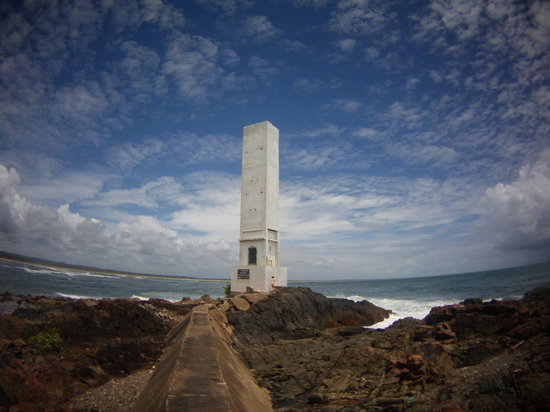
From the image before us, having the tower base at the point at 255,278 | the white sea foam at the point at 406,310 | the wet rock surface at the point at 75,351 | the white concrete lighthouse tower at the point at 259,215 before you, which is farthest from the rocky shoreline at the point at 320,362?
the white sea foam at the point at 406,310

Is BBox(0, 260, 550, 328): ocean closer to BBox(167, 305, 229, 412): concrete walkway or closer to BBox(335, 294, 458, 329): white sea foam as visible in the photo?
BBox(335, 294, 458, 329): white sea foam

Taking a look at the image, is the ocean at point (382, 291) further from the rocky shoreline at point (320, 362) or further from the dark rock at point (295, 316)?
the rocky shoreline at point (320, 362)

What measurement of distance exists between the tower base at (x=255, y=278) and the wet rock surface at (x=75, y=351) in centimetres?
964

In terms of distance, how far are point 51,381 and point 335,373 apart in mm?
7174

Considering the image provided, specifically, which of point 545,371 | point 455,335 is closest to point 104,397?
point 545,371

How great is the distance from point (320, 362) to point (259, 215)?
A: 15.5m

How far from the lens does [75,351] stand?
8.61 metres

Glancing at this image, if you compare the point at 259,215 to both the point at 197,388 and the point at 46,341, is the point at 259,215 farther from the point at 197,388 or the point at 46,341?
the point at 197,388

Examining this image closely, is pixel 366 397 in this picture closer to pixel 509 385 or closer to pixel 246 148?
pixel 509 385

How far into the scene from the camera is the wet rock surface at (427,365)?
6191mm

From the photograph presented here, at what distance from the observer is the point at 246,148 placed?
27.2 m

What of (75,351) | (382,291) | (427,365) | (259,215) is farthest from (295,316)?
(382,291)

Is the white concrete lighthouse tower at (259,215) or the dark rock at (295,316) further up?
the white concrete lighthouse tower at (259,215)

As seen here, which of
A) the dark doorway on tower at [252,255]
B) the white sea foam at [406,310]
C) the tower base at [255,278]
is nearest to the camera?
the tower base at [255,278]
